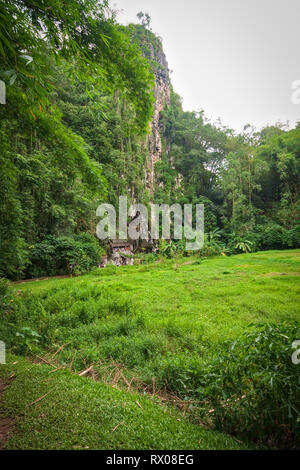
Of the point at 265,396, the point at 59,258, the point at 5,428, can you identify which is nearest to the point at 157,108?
the point at 59,258

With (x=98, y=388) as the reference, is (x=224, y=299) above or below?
below

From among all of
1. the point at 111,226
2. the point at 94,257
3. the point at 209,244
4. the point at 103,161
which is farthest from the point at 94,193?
the point at 103,161

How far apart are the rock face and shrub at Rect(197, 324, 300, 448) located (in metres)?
27.5

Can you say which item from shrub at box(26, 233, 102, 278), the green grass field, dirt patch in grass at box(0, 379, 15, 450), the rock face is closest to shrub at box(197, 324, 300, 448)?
the green grass field

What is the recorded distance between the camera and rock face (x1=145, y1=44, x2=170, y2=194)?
2955 centimetres

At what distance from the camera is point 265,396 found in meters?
1.65

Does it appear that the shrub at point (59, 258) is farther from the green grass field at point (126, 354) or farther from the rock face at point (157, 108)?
the rock face at point (157, 108)

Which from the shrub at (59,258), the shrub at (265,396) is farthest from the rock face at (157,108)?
the shrub at (265,396)

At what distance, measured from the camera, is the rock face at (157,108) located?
29.5 metres

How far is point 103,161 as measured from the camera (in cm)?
2045

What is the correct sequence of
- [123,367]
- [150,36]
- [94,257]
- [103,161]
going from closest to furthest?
[123,367] → [94,257] → [103,161] → [150,36]

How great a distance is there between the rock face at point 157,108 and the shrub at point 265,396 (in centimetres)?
Result: 2748
